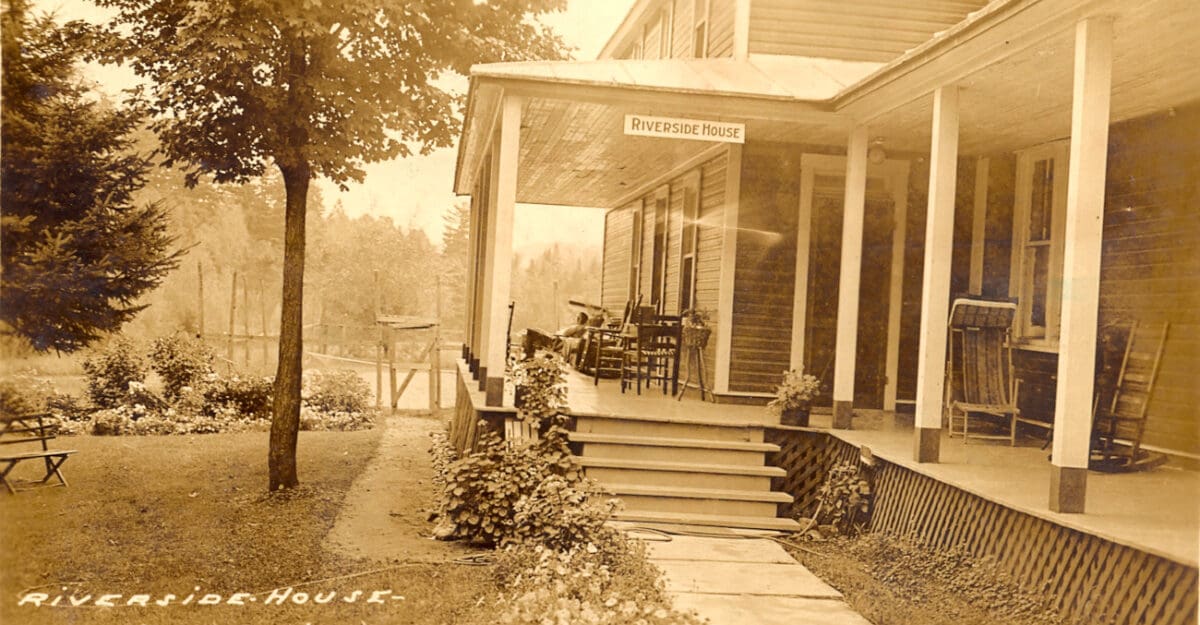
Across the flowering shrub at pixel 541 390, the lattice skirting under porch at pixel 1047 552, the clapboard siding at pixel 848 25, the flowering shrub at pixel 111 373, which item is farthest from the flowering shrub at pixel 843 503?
the flowering shrub at pixel 111 373

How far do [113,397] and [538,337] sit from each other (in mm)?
6835

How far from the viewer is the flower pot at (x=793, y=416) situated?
7410 mm

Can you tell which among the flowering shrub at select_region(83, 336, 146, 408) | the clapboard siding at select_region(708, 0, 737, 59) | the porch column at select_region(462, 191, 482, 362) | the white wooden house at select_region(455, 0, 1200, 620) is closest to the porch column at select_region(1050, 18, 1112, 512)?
the white wooden house at select_region(455, 0, 1200, 620)

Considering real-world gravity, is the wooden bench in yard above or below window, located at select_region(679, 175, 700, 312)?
below

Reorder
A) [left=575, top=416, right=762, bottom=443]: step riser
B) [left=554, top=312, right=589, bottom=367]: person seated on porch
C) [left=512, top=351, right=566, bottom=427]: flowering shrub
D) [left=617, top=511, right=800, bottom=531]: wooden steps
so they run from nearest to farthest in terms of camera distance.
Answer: [left=617, top=511, right=800, bottom=531]: wooden steps → [left=512, top=351, right=566, bottom=427]: flowering shrub → [left=575, top=416, right=762, bottom=443]: step riser → [left=554, top=312, right=589, bottom=367]: person seated on porch

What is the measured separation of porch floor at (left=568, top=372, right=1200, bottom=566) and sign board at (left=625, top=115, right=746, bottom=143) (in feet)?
7.71

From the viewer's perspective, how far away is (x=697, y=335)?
30.8 feet

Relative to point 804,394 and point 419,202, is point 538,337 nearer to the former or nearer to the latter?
point 804,394

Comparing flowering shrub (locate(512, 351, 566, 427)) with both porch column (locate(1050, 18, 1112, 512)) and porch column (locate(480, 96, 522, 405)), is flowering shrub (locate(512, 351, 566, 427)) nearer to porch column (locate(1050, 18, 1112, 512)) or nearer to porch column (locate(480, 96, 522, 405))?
porch column (locate(480, 96, 522, 405))

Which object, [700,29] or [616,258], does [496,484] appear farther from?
[616,258]

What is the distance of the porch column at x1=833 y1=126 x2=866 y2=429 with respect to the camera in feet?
24.6

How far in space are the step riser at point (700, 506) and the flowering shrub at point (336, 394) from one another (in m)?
8.38

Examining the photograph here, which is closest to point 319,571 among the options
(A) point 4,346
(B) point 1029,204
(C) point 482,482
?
(C) point 482,482
